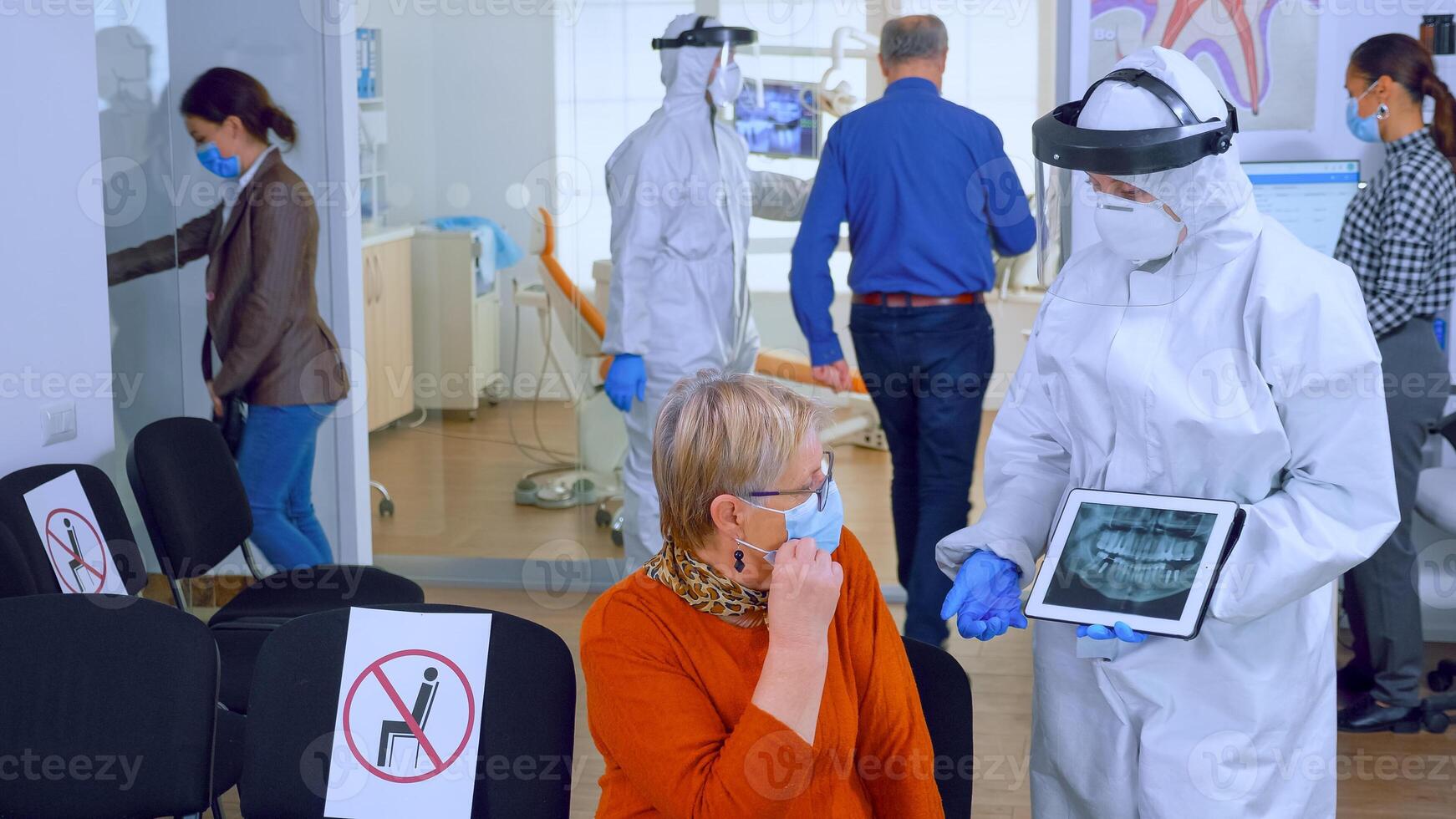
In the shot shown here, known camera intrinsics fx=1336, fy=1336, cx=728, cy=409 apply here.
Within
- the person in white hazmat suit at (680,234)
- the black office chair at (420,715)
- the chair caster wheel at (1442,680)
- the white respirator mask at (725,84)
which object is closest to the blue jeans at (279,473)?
the person in white hazmat suit at (680,234)

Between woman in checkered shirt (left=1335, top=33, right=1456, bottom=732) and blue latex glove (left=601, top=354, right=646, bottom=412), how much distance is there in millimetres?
1851

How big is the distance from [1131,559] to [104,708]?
1502mm

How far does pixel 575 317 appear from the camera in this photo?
13.8ft

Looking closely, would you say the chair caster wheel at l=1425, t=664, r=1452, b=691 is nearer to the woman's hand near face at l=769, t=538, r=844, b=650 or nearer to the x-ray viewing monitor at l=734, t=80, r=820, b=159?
the x-ray viewing monitor at l=734, t=80, r=820, b=159

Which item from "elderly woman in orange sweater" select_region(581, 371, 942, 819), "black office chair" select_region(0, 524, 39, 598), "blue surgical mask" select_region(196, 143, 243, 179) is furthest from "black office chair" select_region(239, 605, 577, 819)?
"blue surgical mask" select_region(196, 143, 243, 179)

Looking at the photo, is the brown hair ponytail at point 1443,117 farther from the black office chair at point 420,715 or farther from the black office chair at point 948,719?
the black office chair at point 420,715

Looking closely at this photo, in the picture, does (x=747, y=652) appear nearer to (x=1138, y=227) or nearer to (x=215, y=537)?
(x=1138, y=227)

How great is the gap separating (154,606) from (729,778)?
1.06 m

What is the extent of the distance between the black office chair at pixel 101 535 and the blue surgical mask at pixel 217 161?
125 cm

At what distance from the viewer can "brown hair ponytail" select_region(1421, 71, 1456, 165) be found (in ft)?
10.6

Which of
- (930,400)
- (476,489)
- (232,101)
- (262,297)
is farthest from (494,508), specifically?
(930,400)

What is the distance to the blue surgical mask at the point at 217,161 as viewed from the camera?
374cm

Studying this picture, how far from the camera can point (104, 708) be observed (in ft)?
6.59

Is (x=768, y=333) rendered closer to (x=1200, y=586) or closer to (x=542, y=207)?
(x=542, y=207)
